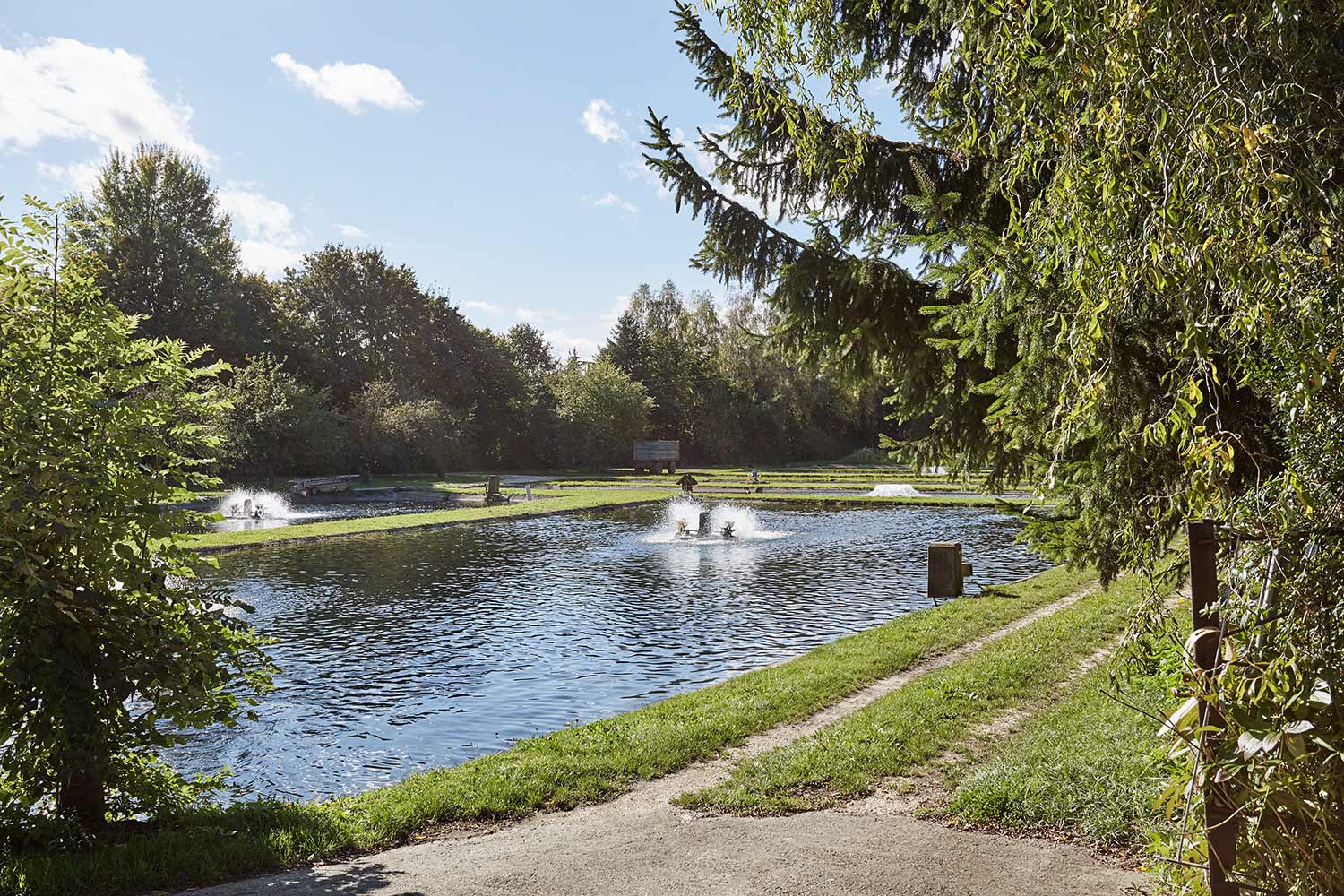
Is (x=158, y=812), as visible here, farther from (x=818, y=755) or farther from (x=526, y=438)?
(x=526, y=438)

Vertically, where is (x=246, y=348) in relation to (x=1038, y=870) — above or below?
above

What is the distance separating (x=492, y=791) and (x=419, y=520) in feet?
69.3

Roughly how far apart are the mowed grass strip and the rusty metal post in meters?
3.11

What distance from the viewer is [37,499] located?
525cm

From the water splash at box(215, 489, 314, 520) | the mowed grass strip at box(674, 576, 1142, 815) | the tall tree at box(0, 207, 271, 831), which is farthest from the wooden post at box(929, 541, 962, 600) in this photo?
the water splash at box(215, 489, 314, 520)

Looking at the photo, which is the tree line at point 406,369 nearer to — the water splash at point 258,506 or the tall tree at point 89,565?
the water splash at point 258,506

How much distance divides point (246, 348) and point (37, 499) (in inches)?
2068

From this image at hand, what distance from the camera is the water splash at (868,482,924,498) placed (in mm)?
35094

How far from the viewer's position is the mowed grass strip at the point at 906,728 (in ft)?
20.7

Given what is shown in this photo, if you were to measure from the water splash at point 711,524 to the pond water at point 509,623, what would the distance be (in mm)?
225

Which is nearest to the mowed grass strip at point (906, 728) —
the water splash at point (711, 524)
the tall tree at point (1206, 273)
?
the tall tree at point (1206, 273)

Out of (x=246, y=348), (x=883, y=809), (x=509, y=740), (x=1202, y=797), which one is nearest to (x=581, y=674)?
(x=509, y=740)

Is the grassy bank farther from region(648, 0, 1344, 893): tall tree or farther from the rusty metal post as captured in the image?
the rusty metal post

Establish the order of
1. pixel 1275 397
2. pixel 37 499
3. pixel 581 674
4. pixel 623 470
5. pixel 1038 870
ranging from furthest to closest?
pixel 623 470 → pixel 581 674 → pixel 37 499 → pixel 1038 870 → pixel 1275 397
